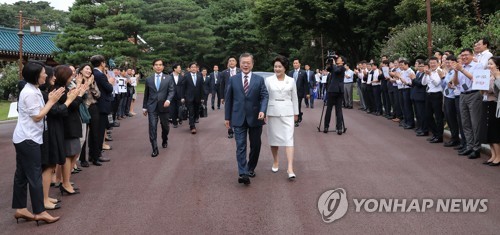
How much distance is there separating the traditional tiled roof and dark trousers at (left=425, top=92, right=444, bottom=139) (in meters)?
29.6

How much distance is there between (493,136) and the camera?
8.39 m

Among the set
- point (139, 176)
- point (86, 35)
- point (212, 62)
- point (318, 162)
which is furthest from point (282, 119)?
point (212, 62)

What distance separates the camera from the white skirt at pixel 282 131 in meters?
7.75

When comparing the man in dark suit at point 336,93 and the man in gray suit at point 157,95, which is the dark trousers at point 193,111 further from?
the man in dark suit at point 336,93

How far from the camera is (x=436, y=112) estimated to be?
11.2 meters

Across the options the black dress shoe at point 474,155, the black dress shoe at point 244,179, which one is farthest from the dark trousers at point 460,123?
the black dress shoe at point 244,179

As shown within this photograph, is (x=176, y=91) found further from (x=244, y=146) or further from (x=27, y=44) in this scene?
(x=27, y=44)

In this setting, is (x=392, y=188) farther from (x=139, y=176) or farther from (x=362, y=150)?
(x=139, y=176)

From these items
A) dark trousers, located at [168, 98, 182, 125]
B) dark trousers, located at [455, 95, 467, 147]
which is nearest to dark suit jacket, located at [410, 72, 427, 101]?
dark trousers, located at [455, 95, 467, 147]

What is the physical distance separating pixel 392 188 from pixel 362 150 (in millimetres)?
3269

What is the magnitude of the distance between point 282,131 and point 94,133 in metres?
3.51

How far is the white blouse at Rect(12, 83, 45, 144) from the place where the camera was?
5.48 metres

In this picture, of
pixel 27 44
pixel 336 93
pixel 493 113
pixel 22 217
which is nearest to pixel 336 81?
pixel 336 93

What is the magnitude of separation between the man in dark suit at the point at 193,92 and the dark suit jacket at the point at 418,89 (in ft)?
19.2
